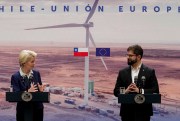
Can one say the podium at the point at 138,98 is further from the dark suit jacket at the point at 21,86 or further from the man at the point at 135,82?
the dark suit jacket at the point at 21,86

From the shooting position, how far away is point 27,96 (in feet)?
10.8

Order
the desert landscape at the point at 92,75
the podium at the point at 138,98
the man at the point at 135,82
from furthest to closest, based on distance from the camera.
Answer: the desert landscape at the point at 92,75
the man at the point at 135,82
the podium at the point at 138,98

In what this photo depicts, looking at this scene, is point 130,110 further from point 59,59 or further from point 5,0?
point 5,0

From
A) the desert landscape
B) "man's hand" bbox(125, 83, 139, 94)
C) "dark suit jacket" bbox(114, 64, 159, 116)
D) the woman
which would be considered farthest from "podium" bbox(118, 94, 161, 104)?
the desert landscape

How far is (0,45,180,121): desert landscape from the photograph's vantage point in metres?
5.81

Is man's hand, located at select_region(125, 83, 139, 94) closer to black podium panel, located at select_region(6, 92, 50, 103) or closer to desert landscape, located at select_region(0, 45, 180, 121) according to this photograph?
black podium panel, located at select_region(6, 92, 50, 103)

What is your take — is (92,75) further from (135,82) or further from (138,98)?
(138,98)

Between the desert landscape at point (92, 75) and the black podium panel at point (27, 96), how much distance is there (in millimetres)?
2590

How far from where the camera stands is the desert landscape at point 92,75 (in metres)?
5.81

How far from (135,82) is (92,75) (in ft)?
8.01

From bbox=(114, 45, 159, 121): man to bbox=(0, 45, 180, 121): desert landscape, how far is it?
7.20 ft

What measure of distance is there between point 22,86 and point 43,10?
257 cm

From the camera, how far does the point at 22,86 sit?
350 cm

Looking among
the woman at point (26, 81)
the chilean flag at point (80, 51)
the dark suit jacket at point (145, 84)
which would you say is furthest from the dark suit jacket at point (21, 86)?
the chilean flag at point (80, 51)
